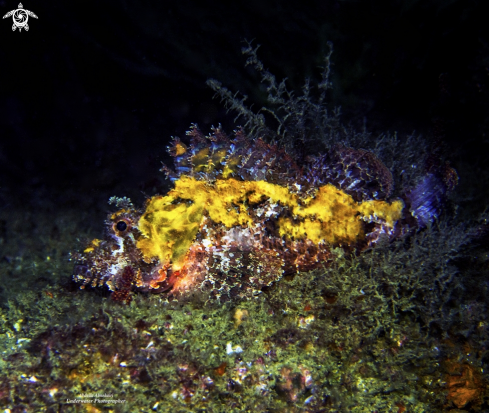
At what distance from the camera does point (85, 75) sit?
4.57 meters

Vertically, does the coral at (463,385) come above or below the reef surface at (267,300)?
below

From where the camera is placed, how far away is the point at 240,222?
307 cm

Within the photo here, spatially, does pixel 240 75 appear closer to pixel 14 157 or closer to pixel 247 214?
pixel 247 214

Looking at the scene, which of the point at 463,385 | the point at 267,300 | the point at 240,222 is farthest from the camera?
the point at 240,222

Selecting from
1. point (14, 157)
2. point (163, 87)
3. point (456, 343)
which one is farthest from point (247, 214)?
point (14, 157)

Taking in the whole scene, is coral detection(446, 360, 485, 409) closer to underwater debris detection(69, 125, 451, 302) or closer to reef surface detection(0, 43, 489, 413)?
reef surface detection(0, 43, 489, 413)

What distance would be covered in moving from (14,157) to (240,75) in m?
4.27

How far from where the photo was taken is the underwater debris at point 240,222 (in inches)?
118

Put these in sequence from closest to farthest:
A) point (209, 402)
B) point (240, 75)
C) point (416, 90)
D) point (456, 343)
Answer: point (209, 402) < point (456, 343) < point (240, 75) < point (416, 90)

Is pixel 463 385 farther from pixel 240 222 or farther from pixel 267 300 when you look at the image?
pixel 240 222

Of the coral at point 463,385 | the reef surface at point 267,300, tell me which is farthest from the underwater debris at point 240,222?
the coral at point 463,385

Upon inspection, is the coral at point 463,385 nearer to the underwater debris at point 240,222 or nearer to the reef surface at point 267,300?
the reef surface at point 267,300

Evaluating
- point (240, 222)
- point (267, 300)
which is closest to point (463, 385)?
point (267, 300)

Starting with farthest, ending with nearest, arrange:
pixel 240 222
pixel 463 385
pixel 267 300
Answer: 1. pixel 240 222
2. pixel 267 300
3. pixel 463 385
